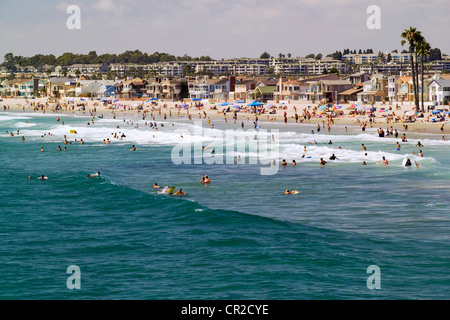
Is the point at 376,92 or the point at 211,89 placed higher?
the point at 211,89

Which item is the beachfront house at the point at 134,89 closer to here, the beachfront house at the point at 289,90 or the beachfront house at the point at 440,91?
the beachfront house at the point at 289,90

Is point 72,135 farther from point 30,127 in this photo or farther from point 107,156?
point 107,156

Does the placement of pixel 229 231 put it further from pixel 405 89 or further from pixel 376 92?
pixel 376 92

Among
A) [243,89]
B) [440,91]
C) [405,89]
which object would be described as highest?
[243,89]

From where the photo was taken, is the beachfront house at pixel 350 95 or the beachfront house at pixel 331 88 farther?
the beachfront house at pixel 331 88

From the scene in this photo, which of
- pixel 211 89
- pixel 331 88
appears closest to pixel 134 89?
pixel 211 89

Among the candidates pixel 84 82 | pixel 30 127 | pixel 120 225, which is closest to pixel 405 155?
pixel 120 225

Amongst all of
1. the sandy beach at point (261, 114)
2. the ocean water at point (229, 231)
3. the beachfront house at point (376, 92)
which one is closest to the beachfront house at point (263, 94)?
the sandy beach at point (261, 114)
